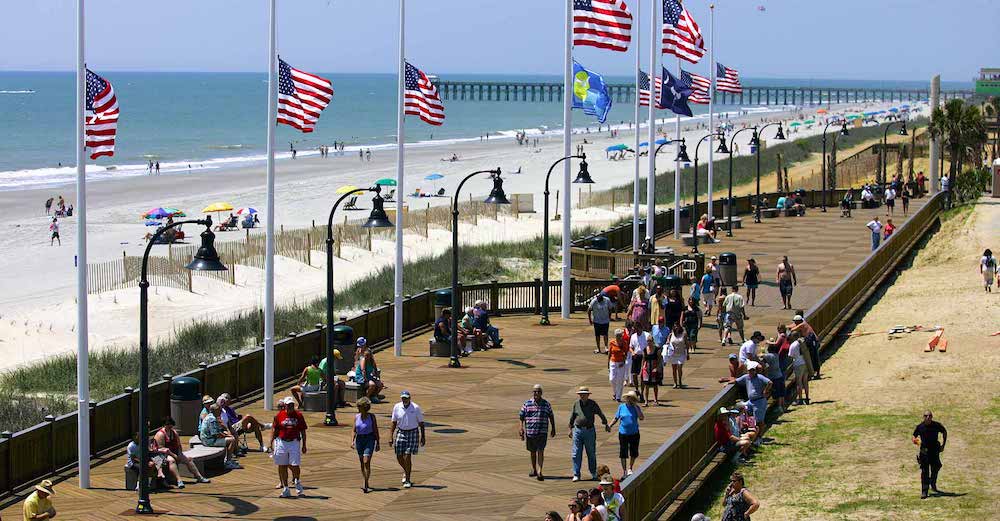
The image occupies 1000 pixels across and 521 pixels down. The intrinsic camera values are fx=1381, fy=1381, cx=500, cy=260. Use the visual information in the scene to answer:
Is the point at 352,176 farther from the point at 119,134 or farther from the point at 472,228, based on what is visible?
the point at 119,134

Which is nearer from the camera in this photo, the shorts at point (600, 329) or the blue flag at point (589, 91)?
the shorts at point (600, 329)

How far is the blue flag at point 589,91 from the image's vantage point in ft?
113

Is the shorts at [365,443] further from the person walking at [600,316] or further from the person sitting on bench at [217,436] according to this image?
the person walking at [600,316]

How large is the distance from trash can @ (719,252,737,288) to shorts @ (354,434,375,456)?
18.6 meters

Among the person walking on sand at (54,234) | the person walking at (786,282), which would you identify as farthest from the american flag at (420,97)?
the person walking on sand at (54,234)

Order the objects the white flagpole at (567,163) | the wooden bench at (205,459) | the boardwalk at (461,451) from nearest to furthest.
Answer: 1. the boardwalk at (461,451)
2. the wooden bench at (205,459)
3. the white flagpole at (567,163)

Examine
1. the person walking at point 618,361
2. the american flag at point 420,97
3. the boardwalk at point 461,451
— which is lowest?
the boardwalk at point 461,451

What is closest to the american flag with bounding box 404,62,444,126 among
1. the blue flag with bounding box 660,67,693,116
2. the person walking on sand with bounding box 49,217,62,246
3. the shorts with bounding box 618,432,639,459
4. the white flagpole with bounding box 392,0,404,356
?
the white flagpole with bounding box 392,0,404,356

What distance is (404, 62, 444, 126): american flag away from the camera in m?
27.5

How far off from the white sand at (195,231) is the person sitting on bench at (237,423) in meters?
13.1

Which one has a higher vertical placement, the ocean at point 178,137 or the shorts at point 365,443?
the ocean at point 178,137

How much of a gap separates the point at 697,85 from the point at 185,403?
30.2 m

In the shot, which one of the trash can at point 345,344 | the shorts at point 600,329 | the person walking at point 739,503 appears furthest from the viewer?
the shorts at point 600,329

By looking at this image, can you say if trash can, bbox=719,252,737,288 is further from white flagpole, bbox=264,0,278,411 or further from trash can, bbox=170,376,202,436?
trash can, bbox=170,376,202,436
